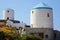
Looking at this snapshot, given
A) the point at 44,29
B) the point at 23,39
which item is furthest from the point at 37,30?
the point at 23,39

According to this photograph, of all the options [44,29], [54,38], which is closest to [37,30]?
[44,29]

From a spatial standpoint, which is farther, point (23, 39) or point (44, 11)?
point (44, 11)

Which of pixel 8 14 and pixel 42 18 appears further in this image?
pixel 8 14

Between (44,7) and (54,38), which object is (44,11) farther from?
(54,38)

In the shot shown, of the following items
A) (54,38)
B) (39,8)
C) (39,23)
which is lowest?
(54,38)

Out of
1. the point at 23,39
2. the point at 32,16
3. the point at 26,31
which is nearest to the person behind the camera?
the point at 23,39

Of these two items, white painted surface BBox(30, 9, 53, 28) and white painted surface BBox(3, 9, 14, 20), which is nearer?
white painted surface BBox(30, 9, 53, 28)

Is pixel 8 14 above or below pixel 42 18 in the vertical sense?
above

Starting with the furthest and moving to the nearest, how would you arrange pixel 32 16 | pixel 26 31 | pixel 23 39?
1. pixel 32 16
2. pixel 26 31
3. pixel 23 39

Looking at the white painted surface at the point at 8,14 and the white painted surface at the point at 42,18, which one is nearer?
the white painted surface at the point at 42,18

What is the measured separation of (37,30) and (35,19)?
2.31m

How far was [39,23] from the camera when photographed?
1438 inches

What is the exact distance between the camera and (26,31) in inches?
1369

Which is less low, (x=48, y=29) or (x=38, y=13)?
(x=38, y=13)
